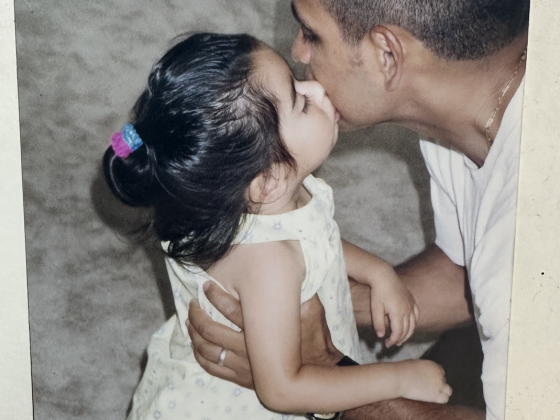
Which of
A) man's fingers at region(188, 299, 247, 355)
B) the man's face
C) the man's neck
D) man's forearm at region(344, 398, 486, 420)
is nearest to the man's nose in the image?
the man's face

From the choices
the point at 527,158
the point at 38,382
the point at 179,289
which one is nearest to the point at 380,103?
the point at 527,158

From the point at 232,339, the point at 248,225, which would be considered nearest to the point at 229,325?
the point at 232,339

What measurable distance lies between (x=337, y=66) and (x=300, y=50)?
74 mm

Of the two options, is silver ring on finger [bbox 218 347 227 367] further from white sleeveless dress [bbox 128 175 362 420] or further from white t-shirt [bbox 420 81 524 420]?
white t-shirt [bbox 420 81 524 420]

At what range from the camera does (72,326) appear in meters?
1.02

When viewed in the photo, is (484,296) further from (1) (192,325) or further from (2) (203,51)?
(2) (203,51)

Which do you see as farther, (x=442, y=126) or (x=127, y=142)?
(x=442, y=126)

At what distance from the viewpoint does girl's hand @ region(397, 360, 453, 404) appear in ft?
3.29

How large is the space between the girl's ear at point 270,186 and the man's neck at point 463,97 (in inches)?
8.2

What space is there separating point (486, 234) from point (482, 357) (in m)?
0.18

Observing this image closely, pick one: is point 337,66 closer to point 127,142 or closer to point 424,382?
point 127,142

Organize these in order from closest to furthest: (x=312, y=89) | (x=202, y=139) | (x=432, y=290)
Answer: (x=202, y=139), (x=312, y=89), (x=432, y=290)

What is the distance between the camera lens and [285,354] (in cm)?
95

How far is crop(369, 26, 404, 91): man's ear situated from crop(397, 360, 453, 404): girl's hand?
0.41 m
